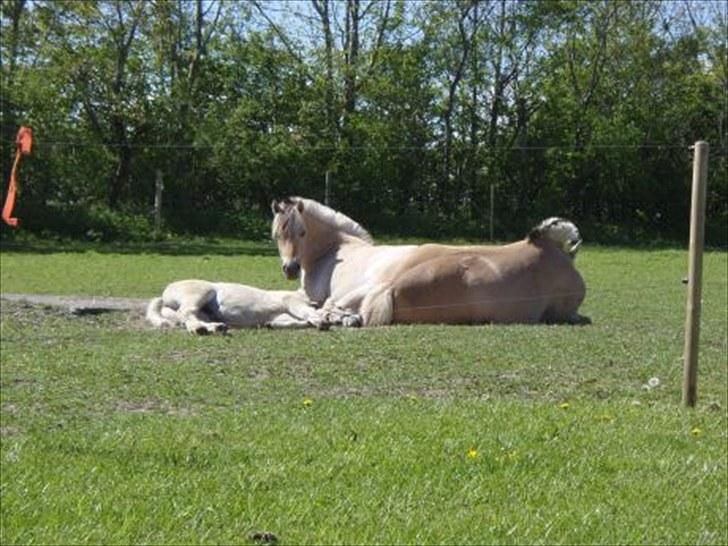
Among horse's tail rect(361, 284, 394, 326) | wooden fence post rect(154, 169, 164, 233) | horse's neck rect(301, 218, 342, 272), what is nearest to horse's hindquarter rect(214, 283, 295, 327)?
horse's tail rect(361, 284, 394, 326)

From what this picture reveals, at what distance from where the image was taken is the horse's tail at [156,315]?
487 inches

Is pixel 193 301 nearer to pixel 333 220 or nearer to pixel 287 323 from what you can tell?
pixel 287 323

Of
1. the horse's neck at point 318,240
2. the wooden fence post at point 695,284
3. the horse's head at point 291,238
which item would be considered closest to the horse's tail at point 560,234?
the horse's neck at point 318,240

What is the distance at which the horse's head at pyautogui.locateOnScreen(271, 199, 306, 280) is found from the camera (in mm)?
14234

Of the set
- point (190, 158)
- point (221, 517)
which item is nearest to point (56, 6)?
point (190, 158)

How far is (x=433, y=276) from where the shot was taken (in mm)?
13148

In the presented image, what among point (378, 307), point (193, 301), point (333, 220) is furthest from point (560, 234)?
point (193, 301)

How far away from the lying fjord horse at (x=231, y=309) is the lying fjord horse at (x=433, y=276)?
498mm

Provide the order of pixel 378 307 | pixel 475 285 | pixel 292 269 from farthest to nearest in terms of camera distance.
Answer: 1. pixel 292 269
2. pixel 475 285
3. pixel 378 307

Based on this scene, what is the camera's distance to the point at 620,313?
46.7 ft

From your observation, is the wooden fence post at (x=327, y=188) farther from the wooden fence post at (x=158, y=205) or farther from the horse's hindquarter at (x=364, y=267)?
the horse's hindquarter at (x=364, y=267)

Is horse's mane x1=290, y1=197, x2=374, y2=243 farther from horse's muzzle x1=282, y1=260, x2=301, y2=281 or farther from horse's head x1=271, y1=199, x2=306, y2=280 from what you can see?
horse's muzzle x1=282, y1=260, x2=301, y2=281

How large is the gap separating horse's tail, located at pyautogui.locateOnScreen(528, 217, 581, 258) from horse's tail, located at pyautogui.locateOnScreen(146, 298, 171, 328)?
13.3 feet

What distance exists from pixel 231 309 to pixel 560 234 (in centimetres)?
378
